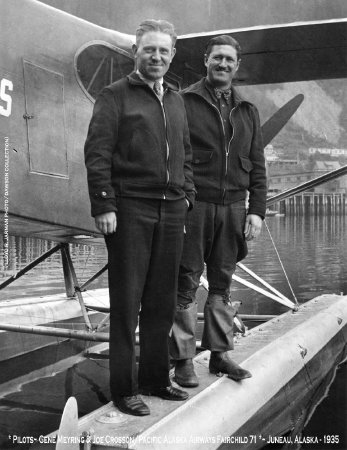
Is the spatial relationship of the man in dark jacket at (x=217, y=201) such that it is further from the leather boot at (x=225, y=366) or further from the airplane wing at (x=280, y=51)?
the airplane wing at (x=280, y=51)

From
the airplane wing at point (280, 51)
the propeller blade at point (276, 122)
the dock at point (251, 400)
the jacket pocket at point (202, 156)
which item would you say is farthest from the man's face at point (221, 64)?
the propeller blade at point (276, 122)

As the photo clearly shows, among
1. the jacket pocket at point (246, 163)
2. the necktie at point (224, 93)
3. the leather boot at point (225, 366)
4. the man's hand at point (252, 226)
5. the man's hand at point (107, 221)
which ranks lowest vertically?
the leather boot at point (225, 366)

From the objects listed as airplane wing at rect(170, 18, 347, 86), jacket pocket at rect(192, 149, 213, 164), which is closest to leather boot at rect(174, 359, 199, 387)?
jacket pocket at rect(192, 149, 213, 164)

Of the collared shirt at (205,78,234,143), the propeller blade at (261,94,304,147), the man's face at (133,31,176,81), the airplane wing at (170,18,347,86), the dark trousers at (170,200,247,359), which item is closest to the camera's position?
the man's face at (133,31,176,81)

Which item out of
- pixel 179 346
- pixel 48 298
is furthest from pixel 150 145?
pixel 48 298

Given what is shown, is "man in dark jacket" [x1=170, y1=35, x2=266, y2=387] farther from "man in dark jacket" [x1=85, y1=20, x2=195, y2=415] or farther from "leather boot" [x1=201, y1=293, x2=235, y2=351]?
"man in dark jacket" [x1=85, y1=20, x2=195, y2=415]

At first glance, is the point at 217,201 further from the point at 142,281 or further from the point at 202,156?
the point at 142,281

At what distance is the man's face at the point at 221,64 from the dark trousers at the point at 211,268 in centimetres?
61

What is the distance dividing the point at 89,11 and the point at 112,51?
1.03 m

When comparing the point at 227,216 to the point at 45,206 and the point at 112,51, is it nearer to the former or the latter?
the point at 45,206

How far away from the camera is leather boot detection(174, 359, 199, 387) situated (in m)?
3.02

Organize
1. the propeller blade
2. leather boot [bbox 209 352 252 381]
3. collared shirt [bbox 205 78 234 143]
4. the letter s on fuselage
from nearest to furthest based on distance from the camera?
collared shirt [bbox 205 78 234 143] → leather boot [bbox 209 352 252 381] → the letter s on fuselage → the propeller blade

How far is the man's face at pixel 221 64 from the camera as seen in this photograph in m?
3.01

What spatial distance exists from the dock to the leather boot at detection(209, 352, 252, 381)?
0.04m
